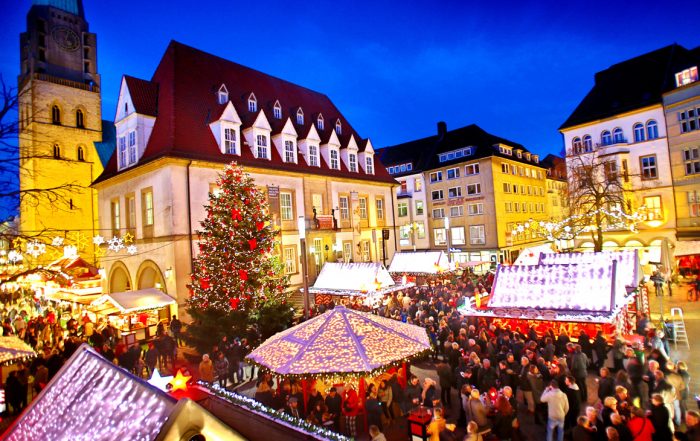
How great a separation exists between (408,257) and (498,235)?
1948cm

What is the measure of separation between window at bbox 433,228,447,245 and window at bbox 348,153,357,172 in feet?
59.3

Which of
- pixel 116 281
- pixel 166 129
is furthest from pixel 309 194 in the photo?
pixel 116 281

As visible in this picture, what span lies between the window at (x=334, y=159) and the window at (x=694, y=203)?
86.0ft

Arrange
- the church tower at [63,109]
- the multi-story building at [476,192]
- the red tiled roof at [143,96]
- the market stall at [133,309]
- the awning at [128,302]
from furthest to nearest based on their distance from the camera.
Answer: the multi-story building at [476,192] → the church tower at [63,109] → the red tiled roof at [143,96] → the market stall at [133,309] → the awning at [128,302]

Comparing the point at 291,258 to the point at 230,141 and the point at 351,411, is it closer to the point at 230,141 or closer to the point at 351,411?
the point at 230,141

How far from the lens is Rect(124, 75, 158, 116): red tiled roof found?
25594 millimetres

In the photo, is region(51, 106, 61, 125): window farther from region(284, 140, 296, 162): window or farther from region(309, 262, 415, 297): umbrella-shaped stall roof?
region(309, 262, 415, 297): umbrella-shaped stall roof

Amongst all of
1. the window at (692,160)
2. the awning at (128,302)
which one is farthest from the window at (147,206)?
the window at (692,160)

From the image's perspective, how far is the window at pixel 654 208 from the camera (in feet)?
106

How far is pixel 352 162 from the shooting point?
35.5m

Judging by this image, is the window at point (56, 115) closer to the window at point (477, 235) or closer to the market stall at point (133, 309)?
the market stall at point (133, 309)

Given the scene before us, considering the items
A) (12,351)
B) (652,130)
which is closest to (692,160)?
(652,130)

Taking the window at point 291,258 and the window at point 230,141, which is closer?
the window at point 230,141

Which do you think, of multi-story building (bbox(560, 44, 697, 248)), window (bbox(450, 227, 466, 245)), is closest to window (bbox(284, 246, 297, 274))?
multi-story building (bbox(560, 44, 697, 248))
